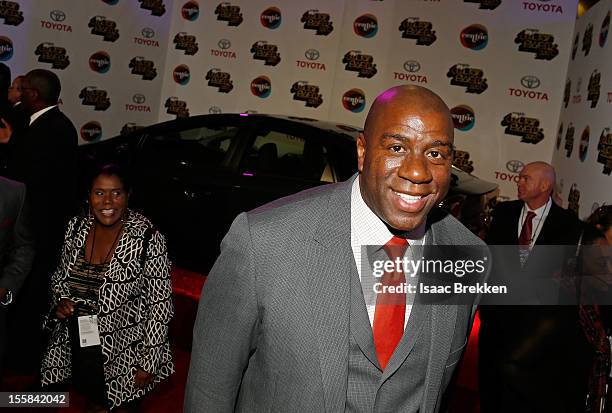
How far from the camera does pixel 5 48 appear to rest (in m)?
→ 7.90

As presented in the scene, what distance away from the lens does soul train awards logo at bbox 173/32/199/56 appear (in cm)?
996

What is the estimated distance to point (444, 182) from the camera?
5.20 ft

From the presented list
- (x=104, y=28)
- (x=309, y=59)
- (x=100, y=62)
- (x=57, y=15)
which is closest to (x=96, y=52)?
(x=100, y=62)

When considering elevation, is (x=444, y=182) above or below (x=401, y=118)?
below

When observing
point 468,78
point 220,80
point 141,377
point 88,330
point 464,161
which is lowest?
point 141,377

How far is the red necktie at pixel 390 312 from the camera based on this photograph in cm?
158

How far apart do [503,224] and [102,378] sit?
8.51 feet

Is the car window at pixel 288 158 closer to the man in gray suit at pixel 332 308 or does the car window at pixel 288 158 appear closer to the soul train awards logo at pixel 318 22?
the man in gray suit at pixel 332 308

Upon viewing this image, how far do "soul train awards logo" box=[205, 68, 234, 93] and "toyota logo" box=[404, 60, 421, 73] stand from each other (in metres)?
2.54

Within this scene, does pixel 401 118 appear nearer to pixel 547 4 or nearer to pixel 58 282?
pixel 58 282

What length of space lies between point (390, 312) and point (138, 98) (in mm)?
8737

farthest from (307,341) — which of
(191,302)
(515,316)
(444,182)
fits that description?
(191,302)

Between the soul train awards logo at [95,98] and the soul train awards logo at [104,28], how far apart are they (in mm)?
695

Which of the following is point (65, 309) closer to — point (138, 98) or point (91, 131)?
point (91, 131)
